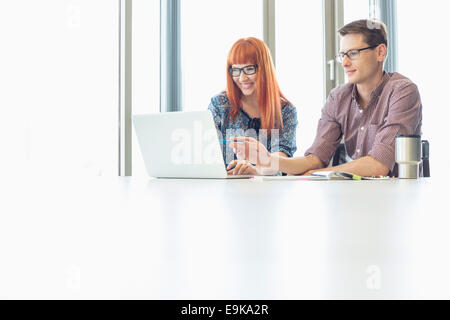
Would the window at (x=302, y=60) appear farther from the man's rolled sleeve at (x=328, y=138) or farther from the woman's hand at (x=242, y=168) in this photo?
the woman's hand at (x=242, y=168)

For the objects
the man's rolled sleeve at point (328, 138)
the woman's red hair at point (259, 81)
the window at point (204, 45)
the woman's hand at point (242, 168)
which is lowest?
the woman's hand at point (242, 168)

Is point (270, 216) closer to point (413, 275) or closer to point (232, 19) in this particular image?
point (413, 275)

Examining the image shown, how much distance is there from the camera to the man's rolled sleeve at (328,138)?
2.03 m

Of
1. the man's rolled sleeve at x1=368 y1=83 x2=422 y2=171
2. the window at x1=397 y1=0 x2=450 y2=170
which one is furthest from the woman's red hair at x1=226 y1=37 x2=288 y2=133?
the window at x1=397 y1=0 x2=450 y2=170

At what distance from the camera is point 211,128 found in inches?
46.3

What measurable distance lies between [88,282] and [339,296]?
8cm

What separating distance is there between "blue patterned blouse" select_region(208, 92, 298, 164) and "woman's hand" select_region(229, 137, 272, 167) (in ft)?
1.21

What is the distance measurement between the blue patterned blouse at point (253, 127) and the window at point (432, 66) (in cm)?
134

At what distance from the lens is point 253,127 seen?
2.09 meters

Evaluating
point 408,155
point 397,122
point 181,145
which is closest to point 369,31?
point 397,122

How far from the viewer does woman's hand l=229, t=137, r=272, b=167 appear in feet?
4.83

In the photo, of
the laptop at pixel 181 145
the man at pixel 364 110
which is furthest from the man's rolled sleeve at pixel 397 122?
the laptop at pixel 181 145
